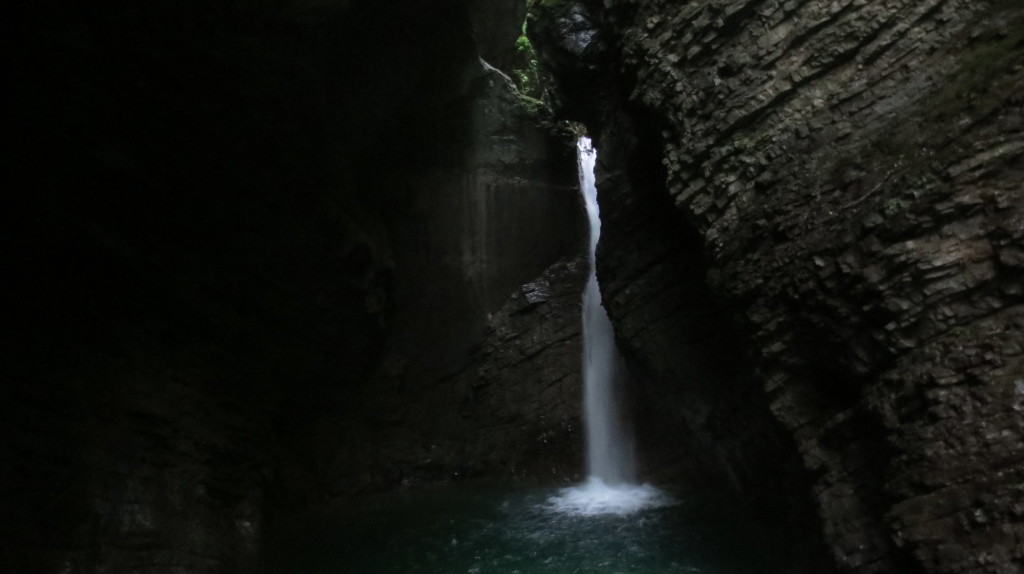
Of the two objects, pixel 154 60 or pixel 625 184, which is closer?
pixel 154 60

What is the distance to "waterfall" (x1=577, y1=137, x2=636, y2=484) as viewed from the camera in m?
14.1

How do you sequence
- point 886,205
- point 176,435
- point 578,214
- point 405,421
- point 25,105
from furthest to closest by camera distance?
1. point 578,214
2. point 405,421
3. point 176,435
4. point 25,105
5. point 886,205

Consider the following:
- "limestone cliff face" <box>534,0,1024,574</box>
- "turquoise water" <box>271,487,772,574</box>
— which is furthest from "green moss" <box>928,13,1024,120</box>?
"turquoise water" <box>271,487,772,574</box>

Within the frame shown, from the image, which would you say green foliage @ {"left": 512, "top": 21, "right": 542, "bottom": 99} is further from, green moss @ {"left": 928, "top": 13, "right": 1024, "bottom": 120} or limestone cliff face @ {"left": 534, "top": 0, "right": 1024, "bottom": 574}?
green moss @ {"left": 928, "top": 13, "right": 1024, "bottom": 120}

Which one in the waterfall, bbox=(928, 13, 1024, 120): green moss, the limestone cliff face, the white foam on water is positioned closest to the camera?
the limestone cliff face

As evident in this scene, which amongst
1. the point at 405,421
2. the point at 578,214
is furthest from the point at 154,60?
the point at 578,214

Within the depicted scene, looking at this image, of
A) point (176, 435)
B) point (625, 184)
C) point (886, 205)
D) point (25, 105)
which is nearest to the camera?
point (886, 205)

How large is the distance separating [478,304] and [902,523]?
1026cm

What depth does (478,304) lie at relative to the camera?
15094 millimetres

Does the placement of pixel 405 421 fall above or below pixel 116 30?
below

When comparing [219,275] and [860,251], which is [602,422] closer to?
[219,275]

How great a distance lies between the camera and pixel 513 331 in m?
→ 14.9

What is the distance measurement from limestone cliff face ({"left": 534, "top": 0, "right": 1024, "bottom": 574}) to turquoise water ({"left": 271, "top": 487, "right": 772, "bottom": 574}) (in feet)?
3.51

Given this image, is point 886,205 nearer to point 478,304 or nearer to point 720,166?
point 720,166
